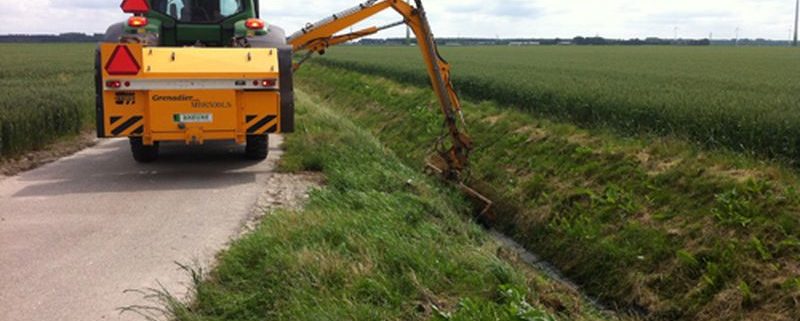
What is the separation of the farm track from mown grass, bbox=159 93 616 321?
0.43m

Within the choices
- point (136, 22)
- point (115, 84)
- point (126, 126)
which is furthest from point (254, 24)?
point (126, 126)

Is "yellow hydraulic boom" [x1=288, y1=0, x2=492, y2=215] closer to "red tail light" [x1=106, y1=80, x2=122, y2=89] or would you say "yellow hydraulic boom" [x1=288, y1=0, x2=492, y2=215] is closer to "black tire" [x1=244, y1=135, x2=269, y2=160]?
"black tire" [x1=244, y1=135, x2=269, y2=160]

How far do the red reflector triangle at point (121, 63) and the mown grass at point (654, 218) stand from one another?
508cm

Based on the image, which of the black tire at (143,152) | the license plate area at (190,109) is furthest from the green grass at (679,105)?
the black tire at (143,152)

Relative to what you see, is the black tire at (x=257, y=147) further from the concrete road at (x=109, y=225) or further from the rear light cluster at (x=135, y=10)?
the rear light cluster at (x=135, y=10)

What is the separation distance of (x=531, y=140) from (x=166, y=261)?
7274 millimetres

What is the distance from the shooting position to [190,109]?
8547mm

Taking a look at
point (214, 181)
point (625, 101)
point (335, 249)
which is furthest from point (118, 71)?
point (625, 101)

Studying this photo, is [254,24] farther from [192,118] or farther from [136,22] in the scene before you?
[192,118]

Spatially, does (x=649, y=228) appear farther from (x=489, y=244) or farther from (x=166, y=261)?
(x=166, y=261)

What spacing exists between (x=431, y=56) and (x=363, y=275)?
5.37 meters

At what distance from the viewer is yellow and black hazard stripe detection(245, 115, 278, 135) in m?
8.88

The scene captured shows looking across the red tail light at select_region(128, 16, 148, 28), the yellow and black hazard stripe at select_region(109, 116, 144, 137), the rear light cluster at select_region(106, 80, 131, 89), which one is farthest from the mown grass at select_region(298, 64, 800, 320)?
the red tail light at select_region(128, 16, 148, 28)

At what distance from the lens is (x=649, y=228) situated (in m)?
7.43
